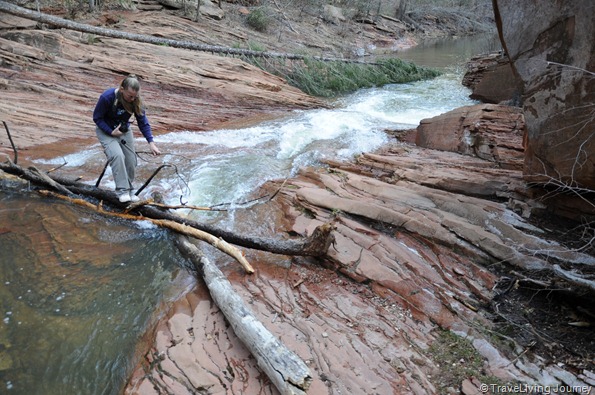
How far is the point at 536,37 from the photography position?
4.20 metres

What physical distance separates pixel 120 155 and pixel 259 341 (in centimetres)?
326

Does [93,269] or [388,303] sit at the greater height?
[388,303]

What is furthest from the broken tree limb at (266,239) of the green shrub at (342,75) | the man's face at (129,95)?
the green shrub at (342,75)

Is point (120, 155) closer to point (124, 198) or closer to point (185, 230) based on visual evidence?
point (124, 198)

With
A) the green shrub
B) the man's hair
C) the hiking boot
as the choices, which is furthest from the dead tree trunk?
the hiking boot

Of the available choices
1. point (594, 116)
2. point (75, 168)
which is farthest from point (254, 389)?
point (75, 168)

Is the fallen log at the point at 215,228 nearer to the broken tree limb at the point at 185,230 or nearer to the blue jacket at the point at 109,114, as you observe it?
the broken tree limb at the point at 185,230

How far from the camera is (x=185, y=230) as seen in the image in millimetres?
4773

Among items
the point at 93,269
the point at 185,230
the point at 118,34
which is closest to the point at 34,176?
the point at 93,269

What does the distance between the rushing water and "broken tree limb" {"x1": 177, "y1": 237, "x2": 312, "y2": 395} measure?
55 cm

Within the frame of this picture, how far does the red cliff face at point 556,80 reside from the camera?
3.81 metres

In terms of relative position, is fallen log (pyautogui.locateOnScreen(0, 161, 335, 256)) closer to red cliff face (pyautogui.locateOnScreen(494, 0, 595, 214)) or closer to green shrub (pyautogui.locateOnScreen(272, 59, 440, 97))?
red cliff face (pyautogui.locateOnScreen(494, 0, 595, 214))

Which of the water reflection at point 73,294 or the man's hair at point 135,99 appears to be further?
the man's hair at point 135,99

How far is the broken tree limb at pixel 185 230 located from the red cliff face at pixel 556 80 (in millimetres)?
3378
